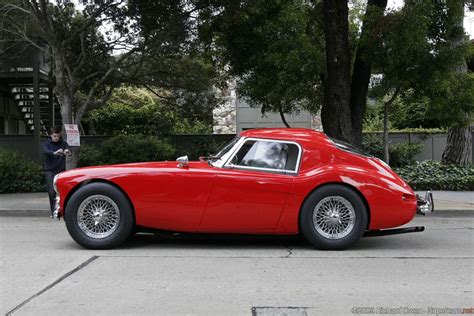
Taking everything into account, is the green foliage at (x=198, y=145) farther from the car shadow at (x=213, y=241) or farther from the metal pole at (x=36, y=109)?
the car shadow at (x=213, y=241)

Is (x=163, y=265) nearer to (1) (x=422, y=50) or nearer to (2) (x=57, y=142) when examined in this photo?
(2) (x=57, y=142)

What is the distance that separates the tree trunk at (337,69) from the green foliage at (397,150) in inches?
243

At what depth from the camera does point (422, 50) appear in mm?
11430

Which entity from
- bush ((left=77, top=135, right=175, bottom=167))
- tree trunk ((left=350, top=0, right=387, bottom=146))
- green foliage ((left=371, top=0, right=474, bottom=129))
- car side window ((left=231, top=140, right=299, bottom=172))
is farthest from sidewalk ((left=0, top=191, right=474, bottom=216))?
car side window ((left=231, top=140, right=299, bottom=172))

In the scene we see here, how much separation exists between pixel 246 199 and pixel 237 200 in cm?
12

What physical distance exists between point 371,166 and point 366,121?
19.5m

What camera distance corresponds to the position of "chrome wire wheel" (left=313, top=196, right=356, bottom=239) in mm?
6855

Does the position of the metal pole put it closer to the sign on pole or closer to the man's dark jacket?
the sign on pole

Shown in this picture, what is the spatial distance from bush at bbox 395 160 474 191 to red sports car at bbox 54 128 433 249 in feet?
26.2

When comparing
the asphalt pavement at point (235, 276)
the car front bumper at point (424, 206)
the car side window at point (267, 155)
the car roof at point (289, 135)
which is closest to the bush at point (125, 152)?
the asphalt pavement at point (235, 276)

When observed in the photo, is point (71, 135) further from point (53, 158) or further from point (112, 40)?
point (112, 40)

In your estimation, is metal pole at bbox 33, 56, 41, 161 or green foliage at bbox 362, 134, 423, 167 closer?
metal pole at bbox 33, 56, 41, 161

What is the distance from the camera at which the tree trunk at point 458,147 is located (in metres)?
16.7

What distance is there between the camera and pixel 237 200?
6.78 m
